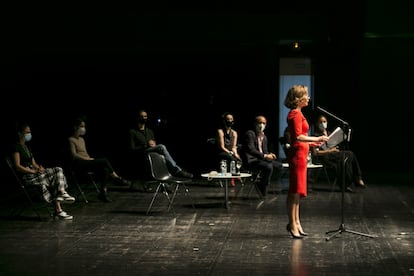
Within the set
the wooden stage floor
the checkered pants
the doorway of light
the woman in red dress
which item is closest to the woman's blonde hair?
the woman in red dress

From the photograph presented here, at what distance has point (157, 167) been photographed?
8.99 meters

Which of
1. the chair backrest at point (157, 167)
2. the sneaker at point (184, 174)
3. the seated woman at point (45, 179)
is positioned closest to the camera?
the seated woman at point (45, 179)

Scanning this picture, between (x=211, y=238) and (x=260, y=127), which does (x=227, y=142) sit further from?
(x=211, y=238)

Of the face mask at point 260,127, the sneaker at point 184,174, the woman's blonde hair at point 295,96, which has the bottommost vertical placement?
the sneaker at point 184,174

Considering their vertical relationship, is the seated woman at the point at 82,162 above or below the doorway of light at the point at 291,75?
below

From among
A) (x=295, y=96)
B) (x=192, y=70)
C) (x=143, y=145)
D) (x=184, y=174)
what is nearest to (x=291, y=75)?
(x=192, y=70)

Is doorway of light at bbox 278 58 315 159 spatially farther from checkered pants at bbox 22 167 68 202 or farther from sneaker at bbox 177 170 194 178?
checkered pants at bbox 22 167 68 202

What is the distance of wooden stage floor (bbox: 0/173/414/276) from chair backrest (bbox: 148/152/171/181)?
1.37 ft

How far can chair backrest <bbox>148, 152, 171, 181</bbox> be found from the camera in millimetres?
8767

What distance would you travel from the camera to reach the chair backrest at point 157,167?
28.8 feet

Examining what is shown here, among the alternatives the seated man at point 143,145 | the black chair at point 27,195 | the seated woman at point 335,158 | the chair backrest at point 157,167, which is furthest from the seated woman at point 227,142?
the black chair at point 27,195

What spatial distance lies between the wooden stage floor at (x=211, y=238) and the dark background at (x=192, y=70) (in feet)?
11.2

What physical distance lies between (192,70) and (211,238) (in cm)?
770

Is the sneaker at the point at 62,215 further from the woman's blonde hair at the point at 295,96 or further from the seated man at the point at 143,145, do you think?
the woman's blonde hair at the point at 295,96
